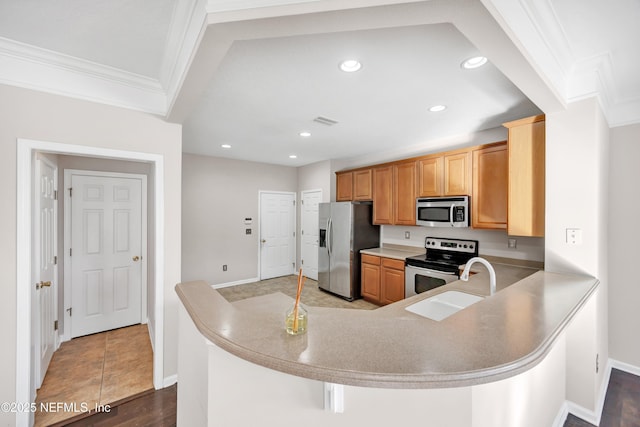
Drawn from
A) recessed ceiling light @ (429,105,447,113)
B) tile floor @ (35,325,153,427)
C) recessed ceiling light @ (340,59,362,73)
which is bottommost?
tile floor @ (35,325,153,427)

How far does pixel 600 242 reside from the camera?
201 centimetres

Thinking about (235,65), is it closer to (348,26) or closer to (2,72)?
(348,26)

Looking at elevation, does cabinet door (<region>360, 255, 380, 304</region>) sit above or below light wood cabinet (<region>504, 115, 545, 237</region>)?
below

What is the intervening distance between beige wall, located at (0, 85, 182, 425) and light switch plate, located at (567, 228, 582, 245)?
10.6ft

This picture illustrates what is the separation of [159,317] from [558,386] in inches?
124

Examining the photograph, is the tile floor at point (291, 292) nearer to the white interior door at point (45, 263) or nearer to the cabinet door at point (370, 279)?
the cabinet door at point (370, 279)

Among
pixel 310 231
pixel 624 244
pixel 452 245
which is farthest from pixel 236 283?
pixel 624 244

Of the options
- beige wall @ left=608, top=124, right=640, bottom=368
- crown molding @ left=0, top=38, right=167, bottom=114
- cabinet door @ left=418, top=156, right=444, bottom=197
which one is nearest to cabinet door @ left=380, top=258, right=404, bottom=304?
cabinet door @ left=418, top=156, right=444, bottom=197

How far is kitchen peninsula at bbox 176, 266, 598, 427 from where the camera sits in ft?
2.48

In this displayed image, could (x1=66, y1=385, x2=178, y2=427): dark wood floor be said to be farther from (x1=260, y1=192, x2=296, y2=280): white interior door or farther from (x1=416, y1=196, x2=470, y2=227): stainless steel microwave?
(x1=260, y1=192, x2=296, y2=280): white interior door

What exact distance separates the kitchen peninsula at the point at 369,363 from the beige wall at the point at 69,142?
1.09 meters

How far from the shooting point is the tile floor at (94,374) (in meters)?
2.04

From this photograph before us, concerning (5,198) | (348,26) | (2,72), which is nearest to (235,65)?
(348,26)

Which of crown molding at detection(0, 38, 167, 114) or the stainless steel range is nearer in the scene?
crown molding at detection(0, 38, 167, 114)
